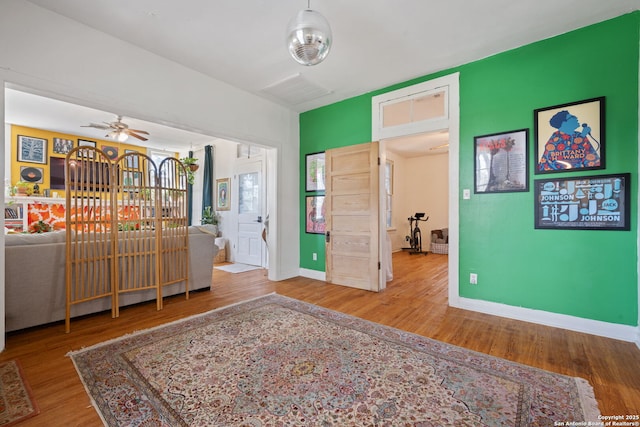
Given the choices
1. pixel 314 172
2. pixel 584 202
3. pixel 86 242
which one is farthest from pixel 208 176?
pixel 584 202

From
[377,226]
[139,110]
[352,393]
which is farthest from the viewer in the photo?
[377,226]

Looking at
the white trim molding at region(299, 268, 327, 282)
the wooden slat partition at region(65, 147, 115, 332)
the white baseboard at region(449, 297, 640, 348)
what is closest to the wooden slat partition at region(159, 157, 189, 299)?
the wooden slat partition at region(65, 147, 115, 332)

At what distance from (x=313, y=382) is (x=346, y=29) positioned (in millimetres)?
3073

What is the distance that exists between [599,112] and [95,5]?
4623mm

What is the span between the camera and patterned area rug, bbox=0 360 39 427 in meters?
1.54

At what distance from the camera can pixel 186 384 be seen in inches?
72.3

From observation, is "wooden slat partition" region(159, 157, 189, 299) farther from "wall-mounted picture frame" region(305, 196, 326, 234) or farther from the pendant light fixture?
the pendant light fixture

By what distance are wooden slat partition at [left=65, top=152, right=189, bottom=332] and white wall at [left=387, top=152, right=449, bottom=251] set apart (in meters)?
5.79

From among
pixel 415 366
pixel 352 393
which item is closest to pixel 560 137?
pixel 415 366

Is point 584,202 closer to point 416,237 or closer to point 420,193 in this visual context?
point 416,237

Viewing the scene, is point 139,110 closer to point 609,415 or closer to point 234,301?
point 234,301

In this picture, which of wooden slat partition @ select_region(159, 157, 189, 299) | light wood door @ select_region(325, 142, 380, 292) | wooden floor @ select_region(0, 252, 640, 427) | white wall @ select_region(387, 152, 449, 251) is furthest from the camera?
white wall @ select_region(387, 152, 449, 251)

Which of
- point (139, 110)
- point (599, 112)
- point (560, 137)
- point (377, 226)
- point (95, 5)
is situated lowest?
point (377, 226)

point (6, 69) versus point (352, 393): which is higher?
point (6, 69)
